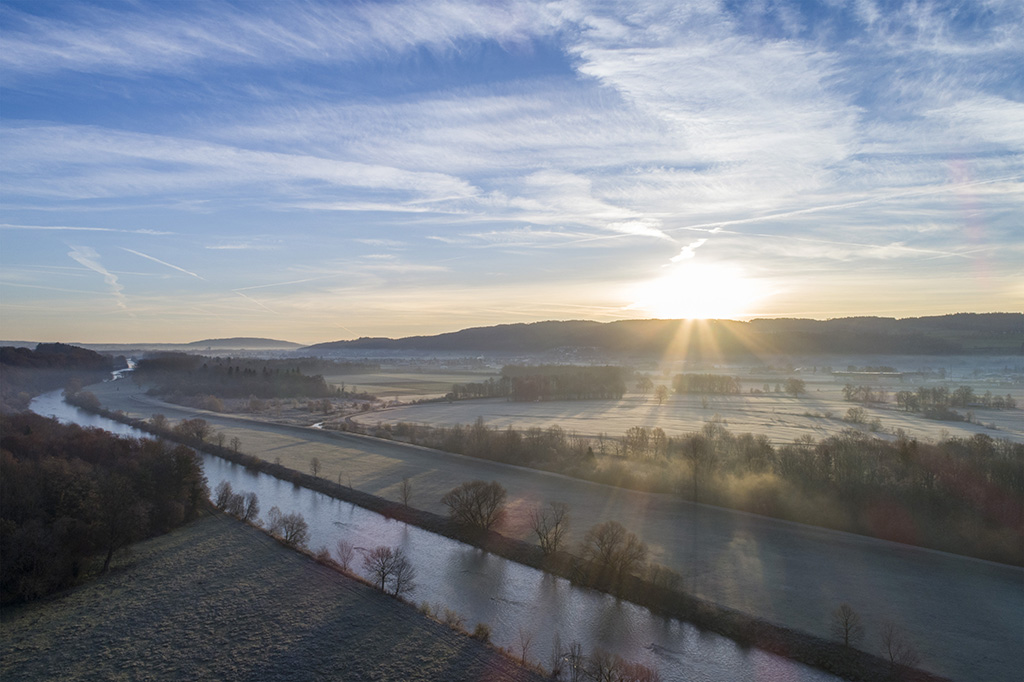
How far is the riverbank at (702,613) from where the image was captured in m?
9.90

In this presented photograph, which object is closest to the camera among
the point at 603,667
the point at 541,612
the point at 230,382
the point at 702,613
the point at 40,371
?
the point at 603,667

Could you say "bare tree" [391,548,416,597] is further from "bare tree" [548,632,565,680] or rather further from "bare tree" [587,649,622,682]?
"bare tree" [587,649,622,682]

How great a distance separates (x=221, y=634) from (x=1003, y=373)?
48.5 metres

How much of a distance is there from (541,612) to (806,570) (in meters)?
6.45

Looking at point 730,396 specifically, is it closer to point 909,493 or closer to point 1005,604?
point 909,493

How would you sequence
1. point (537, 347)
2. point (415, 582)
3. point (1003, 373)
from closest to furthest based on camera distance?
point (415, 582)
point (1003, 373)
point (537, 347)

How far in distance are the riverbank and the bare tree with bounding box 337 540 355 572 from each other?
8.23ft

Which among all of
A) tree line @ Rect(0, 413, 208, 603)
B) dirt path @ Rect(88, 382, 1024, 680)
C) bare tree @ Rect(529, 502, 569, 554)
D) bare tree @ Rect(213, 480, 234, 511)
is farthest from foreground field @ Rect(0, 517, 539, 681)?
dirt path @ Rect(88, 382, 1024, 680)

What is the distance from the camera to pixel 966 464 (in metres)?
17.0

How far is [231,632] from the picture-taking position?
1076 cm

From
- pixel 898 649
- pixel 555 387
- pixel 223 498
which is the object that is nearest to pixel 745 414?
pixel 555 387

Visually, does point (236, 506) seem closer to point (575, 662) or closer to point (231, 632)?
point (231, 632)

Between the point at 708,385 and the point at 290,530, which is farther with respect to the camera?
the point at 708,385

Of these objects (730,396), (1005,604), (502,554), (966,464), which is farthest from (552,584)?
(730,396)
